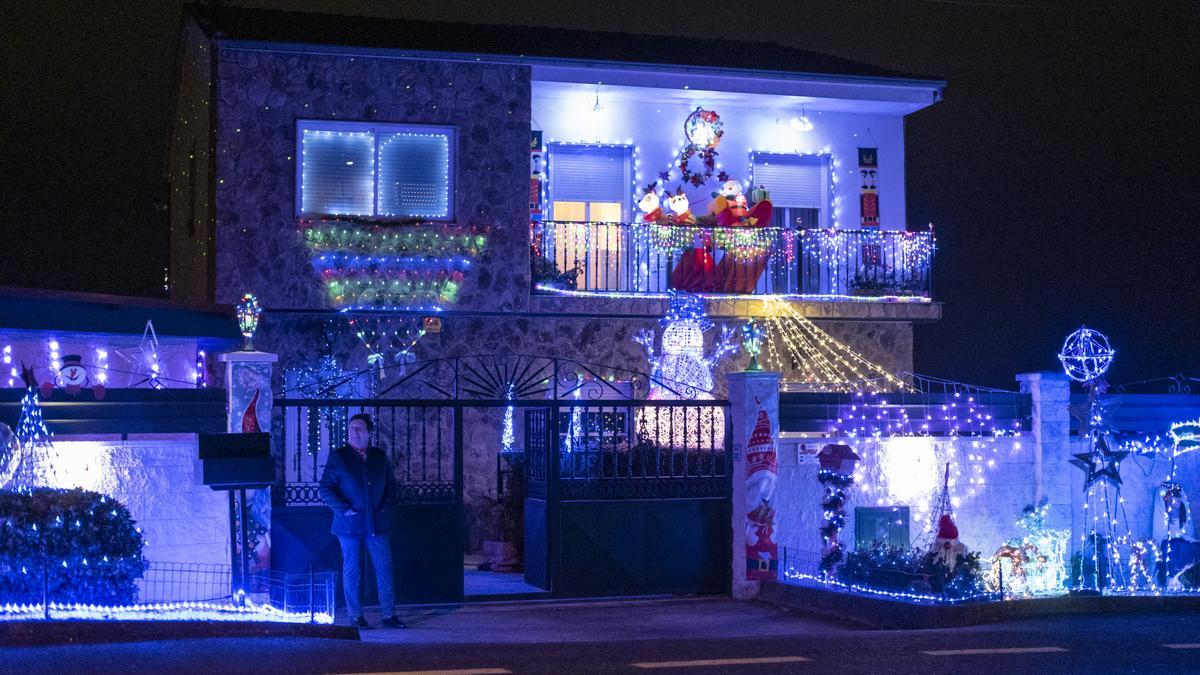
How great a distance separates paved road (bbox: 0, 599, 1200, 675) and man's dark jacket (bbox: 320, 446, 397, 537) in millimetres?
1048

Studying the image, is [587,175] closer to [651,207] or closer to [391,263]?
[651,207]

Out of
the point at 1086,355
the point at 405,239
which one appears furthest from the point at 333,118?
the point at 1086,355

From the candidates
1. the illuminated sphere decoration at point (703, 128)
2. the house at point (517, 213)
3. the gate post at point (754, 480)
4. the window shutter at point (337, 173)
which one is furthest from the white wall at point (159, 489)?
the illuminated sphere decoration at point (703, 128)

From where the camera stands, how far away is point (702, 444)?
15.6m

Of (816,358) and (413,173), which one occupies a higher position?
(413,173)

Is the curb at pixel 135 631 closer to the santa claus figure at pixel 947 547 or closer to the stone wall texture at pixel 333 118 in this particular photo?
the santa claus figure at pixel 947 547

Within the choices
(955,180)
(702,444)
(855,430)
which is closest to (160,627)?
(702,444)

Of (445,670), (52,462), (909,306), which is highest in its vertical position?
(909,306)

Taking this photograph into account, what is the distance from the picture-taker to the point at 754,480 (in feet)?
47.2

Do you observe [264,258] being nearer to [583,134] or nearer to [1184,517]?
[583,134]

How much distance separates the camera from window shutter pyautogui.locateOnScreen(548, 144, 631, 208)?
2133cm

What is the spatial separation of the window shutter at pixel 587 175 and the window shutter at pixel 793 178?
2.24m

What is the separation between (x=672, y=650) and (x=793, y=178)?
13.2 metres

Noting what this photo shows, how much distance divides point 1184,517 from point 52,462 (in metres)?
12.5
